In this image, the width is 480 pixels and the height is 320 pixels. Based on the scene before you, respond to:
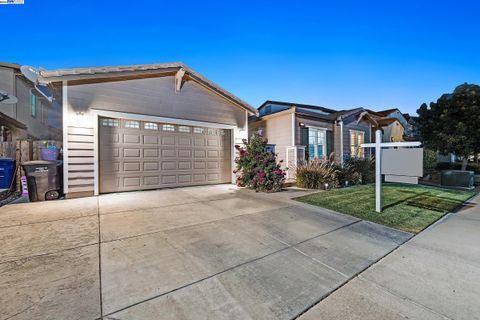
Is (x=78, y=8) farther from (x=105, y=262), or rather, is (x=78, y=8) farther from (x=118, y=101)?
(x=105, y=262)

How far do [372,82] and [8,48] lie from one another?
21.3m

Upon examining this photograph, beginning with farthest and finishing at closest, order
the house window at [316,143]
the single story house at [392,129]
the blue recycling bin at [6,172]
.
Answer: the single story house at [392,129] → the house window at [316,143] → the blue recycling bin at [6,172]

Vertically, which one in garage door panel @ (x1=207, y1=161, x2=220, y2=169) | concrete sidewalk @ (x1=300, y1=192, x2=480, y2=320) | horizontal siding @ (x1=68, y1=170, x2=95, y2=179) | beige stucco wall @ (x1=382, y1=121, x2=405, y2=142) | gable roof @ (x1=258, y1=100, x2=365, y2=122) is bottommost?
concrete sidewalk @ (x1=300, y1=192, x2=480, y2=320)

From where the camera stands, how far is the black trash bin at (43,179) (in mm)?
5285

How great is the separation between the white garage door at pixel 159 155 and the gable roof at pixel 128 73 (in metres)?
1.33

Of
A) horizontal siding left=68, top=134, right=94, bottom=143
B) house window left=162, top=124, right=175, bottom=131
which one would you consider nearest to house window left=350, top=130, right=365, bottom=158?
house window left=162, top=124, right=175, bottom=131

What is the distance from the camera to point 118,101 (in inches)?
255

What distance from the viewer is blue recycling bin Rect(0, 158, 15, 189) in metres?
5.93

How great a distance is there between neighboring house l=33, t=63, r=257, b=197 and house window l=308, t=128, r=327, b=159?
12.8 feet

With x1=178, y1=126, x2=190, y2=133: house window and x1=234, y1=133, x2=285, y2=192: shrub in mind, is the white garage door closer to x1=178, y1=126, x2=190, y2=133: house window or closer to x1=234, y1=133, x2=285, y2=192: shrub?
x1=178, y1=126, x2=190, y2=133: house window

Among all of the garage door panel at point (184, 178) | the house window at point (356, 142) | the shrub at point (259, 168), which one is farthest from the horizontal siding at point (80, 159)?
the house window at point (356, 142)

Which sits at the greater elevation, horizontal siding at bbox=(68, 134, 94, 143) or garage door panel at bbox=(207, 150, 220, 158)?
horizontal siding at bbox=(68, 134, 94, 143)

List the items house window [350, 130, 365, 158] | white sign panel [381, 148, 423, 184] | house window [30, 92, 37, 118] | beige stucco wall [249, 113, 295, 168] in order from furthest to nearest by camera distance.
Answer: house window [350, 130, 365, 158], house window [30, 92, 37, 118], beige stucco wall [249, 113, 295, 168], white sign panel [381, 148, 423, 184]

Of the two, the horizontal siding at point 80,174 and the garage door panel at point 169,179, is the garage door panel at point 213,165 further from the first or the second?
the horizontal siding at point 80,174
